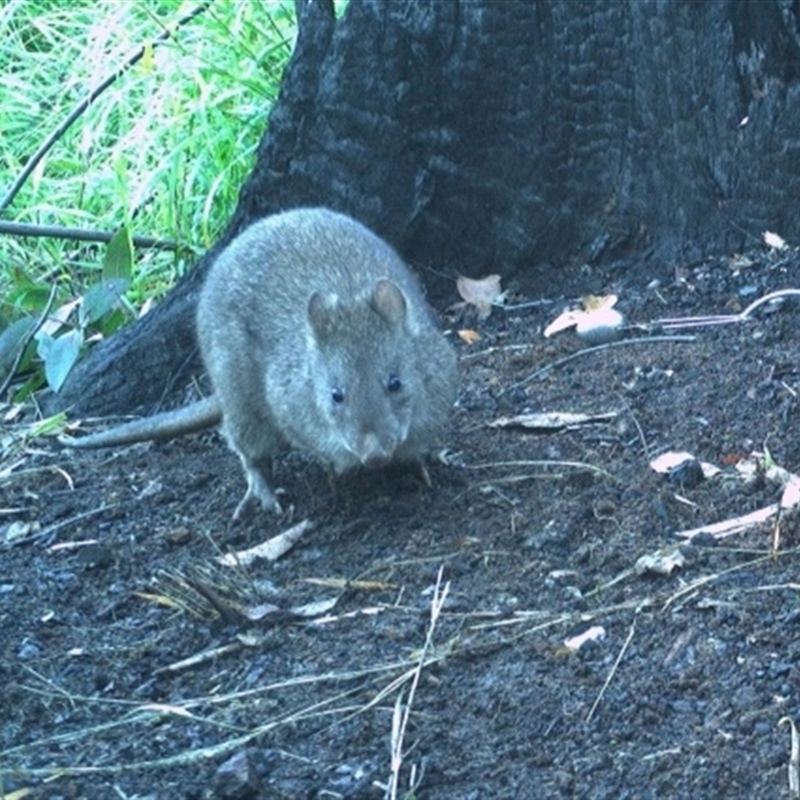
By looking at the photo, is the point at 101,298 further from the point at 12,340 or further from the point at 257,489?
the point at 257,489

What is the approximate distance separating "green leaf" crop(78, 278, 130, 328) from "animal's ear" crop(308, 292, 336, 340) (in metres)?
2.10

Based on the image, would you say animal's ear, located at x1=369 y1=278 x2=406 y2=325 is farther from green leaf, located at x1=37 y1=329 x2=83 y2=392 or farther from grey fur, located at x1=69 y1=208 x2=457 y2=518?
green leaf, located at x1=37 y1=329 x2=83 y2=392

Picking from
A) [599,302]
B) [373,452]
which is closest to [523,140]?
[599,302]

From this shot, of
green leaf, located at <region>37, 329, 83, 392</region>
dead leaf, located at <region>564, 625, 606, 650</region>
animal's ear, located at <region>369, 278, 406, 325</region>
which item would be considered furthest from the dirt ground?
green leaf, located at <region>37, 329, 83, 392</region>

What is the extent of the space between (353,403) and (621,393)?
3.11 ft

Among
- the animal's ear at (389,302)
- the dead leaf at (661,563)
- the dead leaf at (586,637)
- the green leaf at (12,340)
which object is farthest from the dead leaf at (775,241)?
the green leaf at (12,340)

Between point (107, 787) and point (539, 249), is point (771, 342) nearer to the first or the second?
point (539, 249)

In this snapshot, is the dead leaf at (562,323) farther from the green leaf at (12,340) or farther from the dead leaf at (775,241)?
the green leaf at (12,340)

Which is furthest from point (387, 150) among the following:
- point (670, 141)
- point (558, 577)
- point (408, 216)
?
point (558, 577)

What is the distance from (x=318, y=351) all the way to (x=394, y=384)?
28cm

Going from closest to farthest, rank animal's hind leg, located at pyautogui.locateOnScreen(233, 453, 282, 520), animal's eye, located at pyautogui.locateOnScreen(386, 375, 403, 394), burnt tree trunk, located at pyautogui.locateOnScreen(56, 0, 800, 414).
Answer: animal's eye, located at pyautogui.locateOnScreen(386, 375, 403, 394), animal's hind leg, located at pyautogui.locateOnScreen(233, 453, 282, 520), burnt tree trunk, located at pyautogui.locateOnScreen(56, 0, 800, 414)

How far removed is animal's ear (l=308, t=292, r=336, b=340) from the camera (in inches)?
212

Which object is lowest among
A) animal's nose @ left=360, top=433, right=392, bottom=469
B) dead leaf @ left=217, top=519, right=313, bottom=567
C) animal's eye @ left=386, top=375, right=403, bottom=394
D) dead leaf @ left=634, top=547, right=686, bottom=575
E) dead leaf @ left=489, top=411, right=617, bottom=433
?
dead leaf @ left=217, top=519, right=313, bottom=567

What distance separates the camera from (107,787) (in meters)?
3.83
